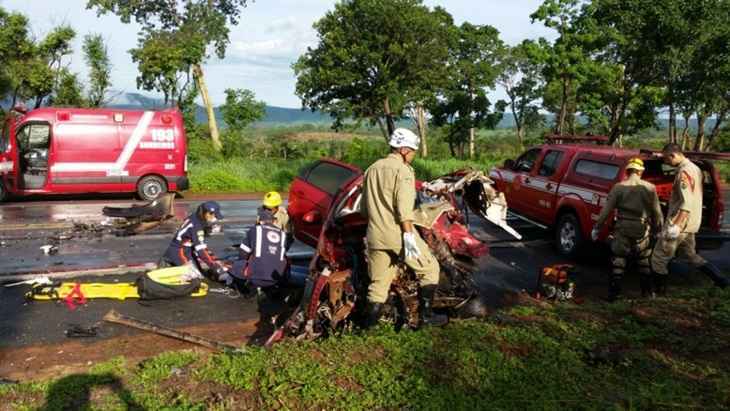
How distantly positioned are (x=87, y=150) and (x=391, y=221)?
1248 cm

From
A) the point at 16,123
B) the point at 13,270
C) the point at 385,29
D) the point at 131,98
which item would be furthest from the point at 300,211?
the point at 131,98

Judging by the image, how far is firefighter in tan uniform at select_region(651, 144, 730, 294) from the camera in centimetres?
696

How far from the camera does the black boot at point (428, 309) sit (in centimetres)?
550

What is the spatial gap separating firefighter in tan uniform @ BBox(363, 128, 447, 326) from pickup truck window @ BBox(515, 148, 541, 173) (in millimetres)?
6764

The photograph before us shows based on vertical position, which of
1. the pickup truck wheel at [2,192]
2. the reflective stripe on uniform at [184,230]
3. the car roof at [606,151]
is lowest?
the pickup truck wheel at [2,192]

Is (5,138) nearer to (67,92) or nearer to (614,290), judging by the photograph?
(67,92)

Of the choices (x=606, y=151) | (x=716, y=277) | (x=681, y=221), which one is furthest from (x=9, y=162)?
(x=716, y=277)

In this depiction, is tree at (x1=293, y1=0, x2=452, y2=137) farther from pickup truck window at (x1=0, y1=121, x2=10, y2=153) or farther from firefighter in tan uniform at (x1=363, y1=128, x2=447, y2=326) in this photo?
firefighter in tan uniform at (x1=363, y1=128, x2=447, y2=326)

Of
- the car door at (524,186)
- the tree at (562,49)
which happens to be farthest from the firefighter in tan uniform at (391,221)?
the tree at (562,49)

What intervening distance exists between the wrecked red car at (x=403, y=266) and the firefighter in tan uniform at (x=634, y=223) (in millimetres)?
1642

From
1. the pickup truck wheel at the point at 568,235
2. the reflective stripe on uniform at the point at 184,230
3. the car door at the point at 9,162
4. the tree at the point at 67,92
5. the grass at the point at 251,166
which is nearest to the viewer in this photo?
the reflective stripe on uniform at the point at 184,230

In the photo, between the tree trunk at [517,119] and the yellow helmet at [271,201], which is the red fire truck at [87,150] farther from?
the tree trunk at [517,119]

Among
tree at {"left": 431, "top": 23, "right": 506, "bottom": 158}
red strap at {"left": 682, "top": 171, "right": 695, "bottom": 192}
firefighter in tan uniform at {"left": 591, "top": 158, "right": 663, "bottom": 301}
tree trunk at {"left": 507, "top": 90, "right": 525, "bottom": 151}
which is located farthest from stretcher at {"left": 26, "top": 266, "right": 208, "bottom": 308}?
tree trunk at {"left": 507, "top": 90, "right": 525, "bottom": 151}

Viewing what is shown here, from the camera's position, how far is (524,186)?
11461 millimetres
